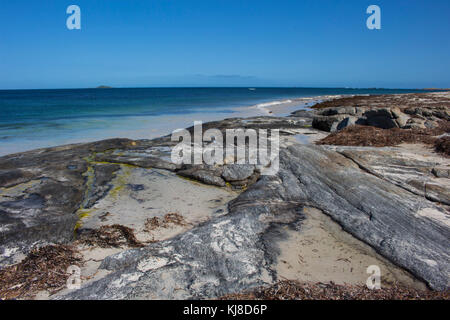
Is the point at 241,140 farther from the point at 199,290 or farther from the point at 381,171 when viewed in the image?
the point at 199,290

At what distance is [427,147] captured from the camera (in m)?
9.66

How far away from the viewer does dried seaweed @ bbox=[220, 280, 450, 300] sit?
3.37m

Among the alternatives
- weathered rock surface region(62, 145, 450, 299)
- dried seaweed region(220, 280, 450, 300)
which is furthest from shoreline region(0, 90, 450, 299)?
dried seaweed region(220, 280, 450, 300)

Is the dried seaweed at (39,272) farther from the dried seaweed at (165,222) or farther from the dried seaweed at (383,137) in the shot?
the dried seaweed at (383,137)

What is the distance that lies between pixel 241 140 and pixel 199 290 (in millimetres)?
9245

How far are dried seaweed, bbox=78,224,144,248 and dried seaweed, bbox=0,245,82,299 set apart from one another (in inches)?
13.3

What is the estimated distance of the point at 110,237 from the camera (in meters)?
4.79

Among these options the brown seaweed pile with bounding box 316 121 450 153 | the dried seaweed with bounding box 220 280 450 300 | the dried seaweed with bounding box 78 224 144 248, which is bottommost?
the dried seaweed with bounding box 220 280 450 300

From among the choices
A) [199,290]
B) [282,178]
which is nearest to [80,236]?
[199,290]

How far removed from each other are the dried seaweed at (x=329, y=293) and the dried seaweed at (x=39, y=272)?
7.52ft

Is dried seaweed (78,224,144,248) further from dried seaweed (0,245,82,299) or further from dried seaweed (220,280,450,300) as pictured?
dried seaweed (220,280,450,300)

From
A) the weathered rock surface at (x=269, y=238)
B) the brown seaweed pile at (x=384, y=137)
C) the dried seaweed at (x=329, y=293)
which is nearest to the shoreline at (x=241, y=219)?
the weathered rock surface at (x=269, y=238)

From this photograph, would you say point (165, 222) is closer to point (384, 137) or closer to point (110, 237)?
point (110, 237)

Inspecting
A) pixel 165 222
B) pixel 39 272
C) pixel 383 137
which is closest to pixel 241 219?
pixel 165 222
